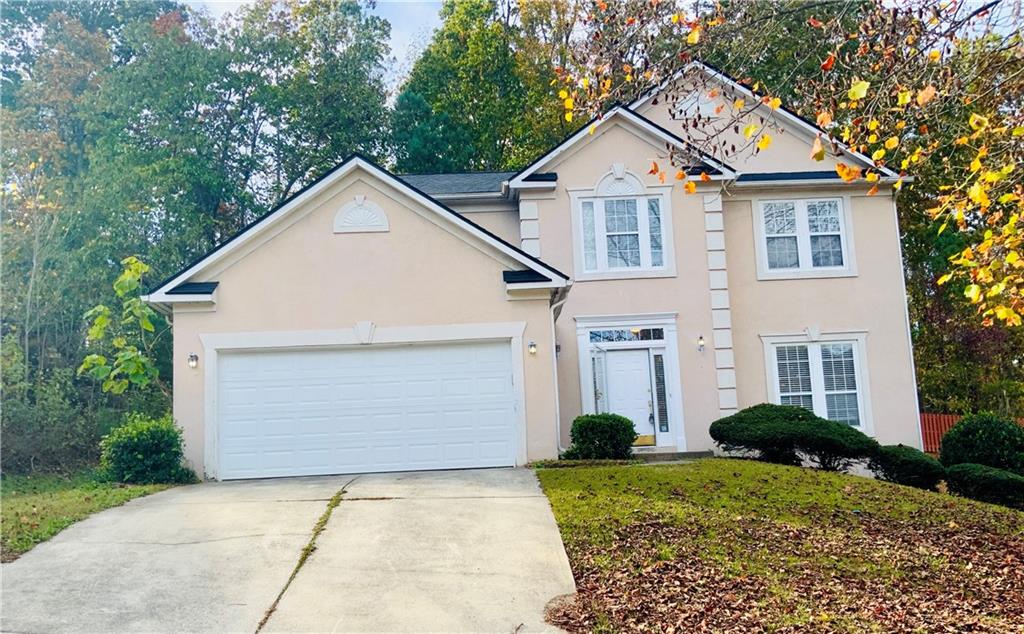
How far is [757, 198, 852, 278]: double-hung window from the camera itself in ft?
54.4

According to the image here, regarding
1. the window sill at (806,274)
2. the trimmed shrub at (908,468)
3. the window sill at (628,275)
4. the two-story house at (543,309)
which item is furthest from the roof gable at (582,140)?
the trimmed shrub at (908,468)

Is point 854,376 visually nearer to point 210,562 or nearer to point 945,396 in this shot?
point 945,396


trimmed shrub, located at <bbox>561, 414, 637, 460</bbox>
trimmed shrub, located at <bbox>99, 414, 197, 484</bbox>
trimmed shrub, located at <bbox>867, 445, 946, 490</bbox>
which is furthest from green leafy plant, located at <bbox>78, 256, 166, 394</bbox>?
trimmed shrub, located at <bbox>867, 445, 946, 490</bbox>

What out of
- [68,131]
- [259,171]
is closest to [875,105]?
[259,171]

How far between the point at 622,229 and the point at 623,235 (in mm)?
128

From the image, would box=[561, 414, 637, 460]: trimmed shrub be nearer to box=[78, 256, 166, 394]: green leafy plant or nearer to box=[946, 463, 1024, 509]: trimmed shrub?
box=[946, 463, 1024, 509]: trimmed shrub

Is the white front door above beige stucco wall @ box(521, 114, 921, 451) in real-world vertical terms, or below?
below

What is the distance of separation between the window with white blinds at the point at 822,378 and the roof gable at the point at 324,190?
6169mm

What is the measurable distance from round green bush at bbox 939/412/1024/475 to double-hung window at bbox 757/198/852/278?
4.20 m

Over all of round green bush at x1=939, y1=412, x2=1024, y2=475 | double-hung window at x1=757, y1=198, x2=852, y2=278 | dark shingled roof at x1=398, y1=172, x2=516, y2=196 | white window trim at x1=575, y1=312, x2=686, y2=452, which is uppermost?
dark shingled roof at x1=398, y1=172, x2=516, y2=196

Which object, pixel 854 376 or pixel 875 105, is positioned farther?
pixel 854 376

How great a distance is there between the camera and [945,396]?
79.3ft

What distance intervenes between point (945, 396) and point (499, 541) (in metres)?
20.8

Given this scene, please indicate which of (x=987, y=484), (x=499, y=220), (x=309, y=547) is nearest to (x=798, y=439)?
(x=987, y=484)
